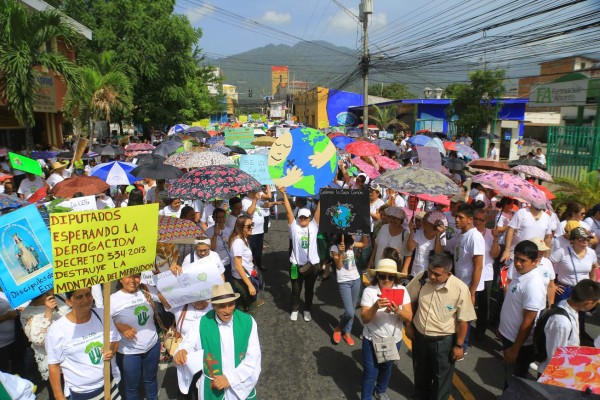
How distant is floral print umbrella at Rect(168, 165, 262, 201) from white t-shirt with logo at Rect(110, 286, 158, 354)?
210cm

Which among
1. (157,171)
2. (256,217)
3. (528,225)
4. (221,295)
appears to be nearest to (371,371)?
(221,295)

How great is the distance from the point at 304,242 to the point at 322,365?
162cm

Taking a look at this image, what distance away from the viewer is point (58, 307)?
13.0 feet

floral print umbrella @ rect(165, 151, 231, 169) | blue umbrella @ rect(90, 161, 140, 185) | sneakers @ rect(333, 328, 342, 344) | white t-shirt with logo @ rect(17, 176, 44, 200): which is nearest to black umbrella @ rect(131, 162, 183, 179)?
floral print umbrella @ rect(165, 151, 231, 169)

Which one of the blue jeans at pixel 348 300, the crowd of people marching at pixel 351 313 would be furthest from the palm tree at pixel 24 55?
the blue jeans at pixel 348 300

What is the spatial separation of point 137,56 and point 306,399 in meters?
25.7

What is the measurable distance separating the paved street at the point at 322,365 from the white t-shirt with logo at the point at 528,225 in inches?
55.7

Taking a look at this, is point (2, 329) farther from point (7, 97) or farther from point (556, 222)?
point (7, 97)

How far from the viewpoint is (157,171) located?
25.0ft

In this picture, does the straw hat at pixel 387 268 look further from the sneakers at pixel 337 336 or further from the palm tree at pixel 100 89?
the palm tree at pixel 100 89

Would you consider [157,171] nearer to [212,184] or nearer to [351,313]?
[212,184]

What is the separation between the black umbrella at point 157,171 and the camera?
748 centimetres

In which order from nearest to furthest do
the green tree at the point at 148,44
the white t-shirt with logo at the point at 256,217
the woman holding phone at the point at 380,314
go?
the woman holding phone at the point at 380,314, the white t-shirt with logo at the point at 256,217, the green tree at the point at 148,44

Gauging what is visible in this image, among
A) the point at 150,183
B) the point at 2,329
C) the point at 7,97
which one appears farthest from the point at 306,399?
the point at 7,97
